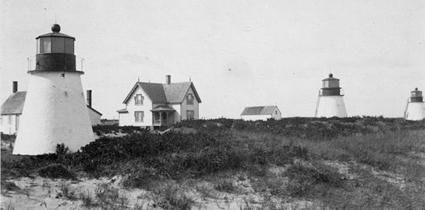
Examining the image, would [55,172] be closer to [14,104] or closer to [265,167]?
[265,167]

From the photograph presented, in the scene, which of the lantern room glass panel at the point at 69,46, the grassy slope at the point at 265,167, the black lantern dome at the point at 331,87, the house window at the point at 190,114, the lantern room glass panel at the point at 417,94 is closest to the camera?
the grassy slope at the point at 265,167

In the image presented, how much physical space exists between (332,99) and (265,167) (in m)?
26.3

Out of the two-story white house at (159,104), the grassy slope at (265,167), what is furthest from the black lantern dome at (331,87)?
the grassy slope at (265,167)

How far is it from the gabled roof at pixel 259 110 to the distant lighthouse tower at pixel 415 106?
21.5m

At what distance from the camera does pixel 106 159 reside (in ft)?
35.1

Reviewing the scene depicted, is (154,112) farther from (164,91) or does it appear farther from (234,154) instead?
(234,154)

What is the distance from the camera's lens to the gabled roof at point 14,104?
125ft

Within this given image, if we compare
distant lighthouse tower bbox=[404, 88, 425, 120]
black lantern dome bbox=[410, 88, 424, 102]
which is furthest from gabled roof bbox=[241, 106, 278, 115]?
black lantern dome bbox=[410, 88, 424, 102]

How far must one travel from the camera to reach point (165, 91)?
43.4 meters

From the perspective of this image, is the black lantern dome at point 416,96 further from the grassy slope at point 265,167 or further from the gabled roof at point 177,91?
the grassy slope at point 265,167

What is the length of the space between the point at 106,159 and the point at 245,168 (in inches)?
175

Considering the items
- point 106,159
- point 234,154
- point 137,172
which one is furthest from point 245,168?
point 106,159

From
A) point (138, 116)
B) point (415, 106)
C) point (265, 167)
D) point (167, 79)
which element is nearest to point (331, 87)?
point (415, 106)

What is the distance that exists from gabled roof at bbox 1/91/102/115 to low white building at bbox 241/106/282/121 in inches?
1220
